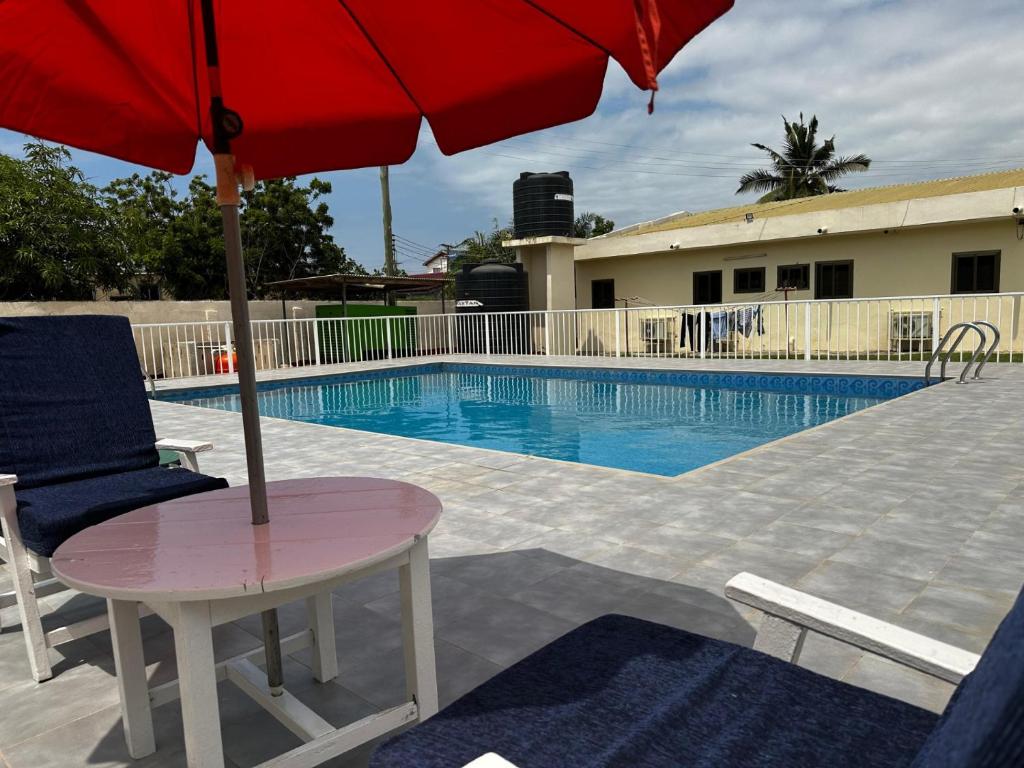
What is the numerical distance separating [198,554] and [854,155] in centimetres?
3212

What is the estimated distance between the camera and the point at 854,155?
1094 inches

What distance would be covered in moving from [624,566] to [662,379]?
27.0ft

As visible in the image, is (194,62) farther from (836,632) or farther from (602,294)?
(602,294)

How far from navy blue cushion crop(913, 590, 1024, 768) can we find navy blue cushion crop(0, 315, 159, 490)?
277cm

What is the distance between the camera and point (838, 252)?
15062mm

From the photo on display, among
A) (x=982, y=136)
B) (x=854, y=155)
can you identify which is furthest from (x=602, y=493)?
(x=982, y=136)

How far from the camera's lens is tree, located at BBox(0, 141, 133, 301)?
15.2 m

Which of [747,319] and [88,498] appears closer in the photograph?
[88,498]

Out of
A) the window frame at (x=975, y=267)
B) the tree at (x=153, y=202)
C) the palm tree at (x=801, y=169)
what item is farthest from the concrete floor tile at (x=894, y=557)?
the palm tree at (x=801, y=169)

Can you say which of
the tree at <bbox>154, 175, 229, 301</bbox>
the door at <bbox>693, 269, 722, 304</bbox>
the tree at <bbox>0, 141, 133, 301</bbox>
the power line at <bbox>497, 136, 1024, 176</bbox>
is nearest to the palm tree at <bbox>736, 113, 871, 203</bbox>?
the power line at <bbox>497, 136, 1024, 176</bbox>

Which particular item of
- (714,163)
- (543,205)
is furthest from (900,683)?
(714,163)

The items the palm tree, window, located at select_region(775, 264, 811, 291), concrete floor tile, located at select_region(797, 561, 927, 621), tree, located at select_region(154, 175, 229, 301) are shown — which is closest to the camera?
concrete floor tile, located at select_region(797, 561, 927, 621)

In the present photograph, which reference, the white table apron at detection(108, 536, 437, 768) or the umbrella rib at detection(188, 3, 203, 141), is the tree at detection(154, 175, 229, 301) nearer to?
the umbrella rib at detection(188, 3, 203, 141)

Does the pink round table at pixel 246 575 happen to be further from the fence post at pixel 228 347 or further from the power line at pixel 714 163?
the power line at pixel 714 163
